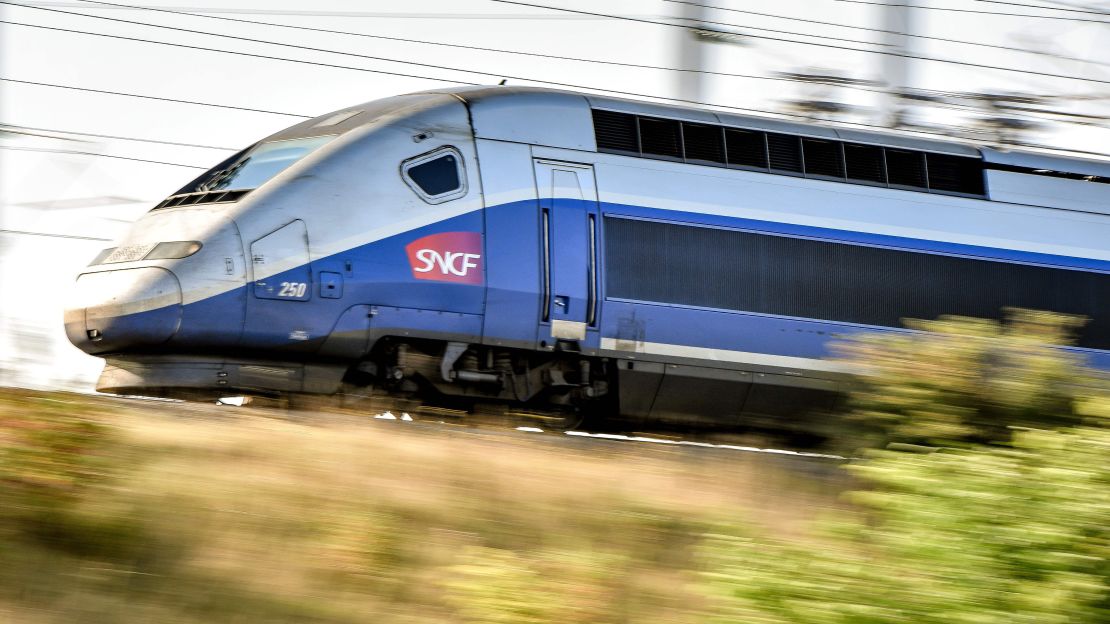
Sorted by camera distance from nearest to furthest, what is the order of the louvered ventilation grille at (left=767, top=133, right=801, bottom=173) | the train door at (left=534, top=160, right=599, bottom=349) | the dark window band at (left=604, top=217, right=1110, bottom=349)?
the train door at (left=534, top=160, right=599, bottom=349)
the dark window band at (left=604, top=217, right=1110, bottom=349)
the louvered ventilation grille at (left=767, top=133, right=801, bottom=173)

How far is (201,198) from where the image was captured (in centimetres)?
1000

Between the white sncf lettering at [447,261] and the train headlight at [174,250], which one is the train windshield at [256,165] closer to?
the train headlight at [174,250]

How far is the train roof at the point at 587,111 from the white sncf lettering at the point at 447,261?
3.44 feet

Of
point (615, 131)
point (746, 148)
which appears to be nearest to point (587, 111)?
point (615, 131)

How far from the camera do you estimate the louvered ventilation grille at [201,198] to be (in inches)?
382

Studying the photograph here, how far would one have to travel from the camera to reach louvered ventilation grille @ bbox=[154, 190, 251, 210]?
9.69m

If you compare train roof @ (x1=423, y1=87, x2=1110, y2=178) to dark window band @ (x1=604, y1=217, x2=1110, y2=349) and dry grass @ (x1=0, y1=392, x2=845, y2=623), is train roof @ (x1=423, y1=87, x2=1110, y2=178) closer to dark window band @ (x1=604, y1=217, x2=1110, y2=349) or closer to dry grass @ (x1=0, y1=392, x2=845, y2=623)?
dark window band @ (x1=604, y1=217, x2=1110, y2=349)

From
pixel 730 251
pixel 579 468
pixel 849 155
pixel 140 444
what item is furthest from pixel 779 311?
pixel 140 444

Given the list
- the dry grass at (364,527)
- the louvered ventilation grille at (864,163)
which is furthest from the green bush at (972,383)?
the louvered ventilation grille at (864,163)

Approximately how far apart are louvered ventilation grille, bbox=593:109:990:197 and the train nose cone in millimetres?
3728

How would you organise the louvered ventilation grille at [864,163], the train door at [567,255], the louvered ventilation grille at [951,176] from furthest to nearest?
1. the louvered ventilation grille at [951,176]
2. the louvered ventilation grille at [864,163]
3. the train door at [567,255]

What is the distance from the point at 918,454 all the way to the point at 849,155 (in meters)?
6.60

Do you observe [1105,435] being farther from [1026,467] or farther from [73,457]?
[73,457]

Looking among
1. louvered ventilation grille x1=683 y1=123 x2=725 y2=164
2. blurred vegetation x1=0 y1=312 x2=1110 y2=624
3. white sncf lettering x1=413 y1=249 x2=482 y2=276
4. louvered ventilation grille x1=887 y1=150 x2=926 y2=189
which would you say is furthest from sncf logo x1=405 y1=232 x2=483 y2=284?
louvered ventilation grille x1=887 y1=150 x2=926 y2=189
